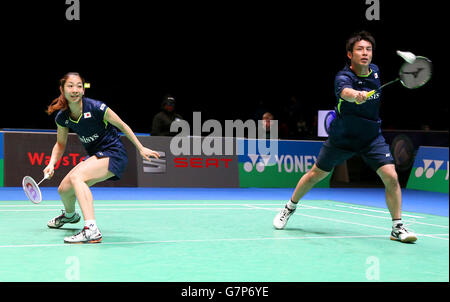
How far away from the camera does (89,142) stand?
518 cm

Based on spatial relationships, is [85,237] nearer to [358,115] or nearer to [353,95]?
[353,95]

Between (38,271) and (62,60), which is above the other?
(62,60)

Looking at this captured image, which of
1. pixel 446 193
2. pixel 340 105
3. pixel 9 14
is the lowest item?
pixel 446 193

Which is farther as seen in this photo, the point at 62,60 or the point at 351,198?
the point at 62,60

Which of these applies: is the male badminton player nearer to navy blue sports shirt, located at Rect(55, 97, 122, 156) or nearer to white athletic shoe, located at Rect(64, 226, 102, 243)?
navy blue sports shirt, located at Rect(55, 97, 122, 156)

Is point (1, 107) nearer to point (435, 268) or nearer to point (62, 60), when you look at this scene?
point (62, 60)

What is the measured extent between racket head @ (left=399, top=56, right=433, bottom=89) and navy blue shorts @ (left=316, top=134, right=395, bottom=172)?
58 centimetres

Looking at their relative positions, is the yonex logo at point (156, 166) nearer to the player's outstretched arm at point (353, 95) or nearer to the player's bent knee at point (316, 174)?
the player's bent knee at point (316, 174)

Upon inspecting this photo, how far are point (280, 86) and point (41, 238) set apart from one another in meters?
16.7

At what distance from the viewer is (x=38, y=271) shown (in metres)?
3.65

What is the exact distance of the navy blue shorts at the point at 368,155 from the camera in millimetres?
5160

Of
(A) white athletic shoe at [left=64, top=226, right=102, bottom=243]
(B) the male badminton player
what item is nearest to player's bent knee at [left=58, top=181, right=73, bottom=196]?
(A) white athletic shoe at [left=64, top=226, right=102, bottom=243]

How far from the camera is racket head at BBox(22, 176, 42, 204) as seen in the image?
511cm

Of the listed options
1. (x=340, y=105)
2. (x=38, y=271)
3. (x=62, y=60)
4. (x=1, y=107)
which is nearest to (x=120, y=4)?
(x=62, y=60)
